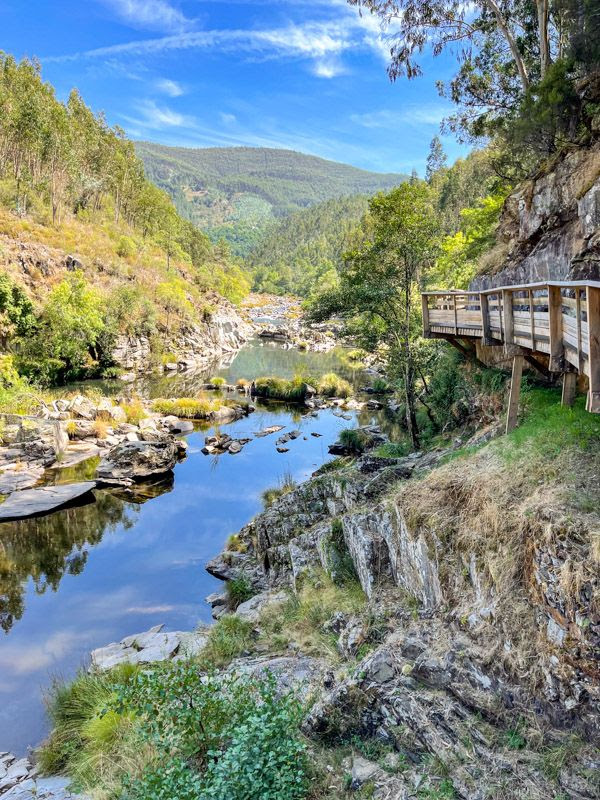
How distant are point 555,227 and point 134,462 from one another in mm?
19916

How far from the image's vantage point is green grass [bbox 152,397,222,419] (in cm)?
3195

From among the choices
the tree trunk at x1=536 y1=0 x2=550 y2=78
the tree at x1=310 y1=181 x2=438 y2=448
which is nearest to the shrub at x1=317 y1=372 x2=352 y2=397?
the tree at x1=310 y1=181 x2=438 y2=448

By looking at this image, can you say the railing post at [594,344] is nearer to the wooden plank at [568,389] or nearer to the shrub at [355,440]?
the wooden plank at [568,389]

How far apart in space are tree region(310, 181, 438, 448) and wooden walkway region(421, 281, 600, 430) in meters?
4.02

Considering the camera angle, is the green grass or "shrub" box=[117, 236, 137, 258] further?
"shrub" box=[117, 236, 137, 258]

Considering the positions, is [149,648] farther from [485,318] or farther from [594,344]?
[485,318]

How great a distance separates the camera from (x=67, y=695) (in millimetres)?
9461

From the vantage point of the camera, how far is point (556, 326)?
8.16 meters

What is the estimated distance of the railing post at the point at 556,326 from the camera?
8098mm

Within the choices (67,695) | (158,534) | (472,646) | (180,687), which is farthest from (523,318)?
(158,534)

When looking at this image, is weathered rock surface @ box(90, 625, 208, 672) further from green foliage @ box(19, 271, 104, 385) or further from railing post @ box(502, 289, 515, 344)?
green foliage @ box(19, 271, 104, 385)

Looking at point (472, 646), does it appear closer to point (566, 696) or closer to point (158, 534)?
point (566, 696)

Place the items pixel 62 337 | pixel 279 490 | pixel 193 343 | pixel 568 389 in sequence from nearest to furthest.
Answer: pixel 568 389, pixel 279 490, pixel 62 337, pixel 193 343

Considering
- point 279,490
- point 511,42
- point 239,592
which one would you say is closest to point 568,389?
point 239,592
